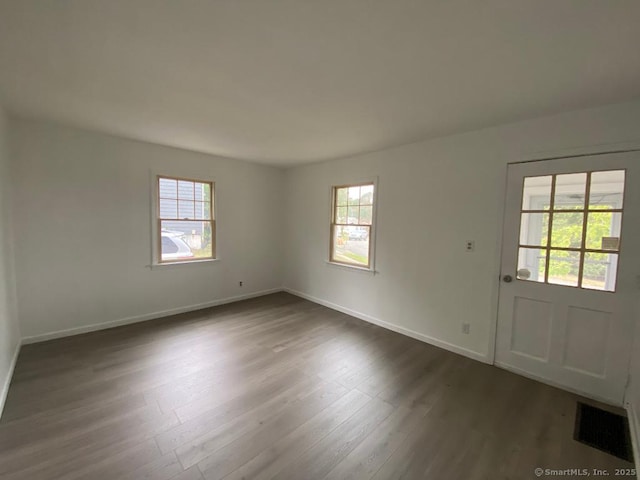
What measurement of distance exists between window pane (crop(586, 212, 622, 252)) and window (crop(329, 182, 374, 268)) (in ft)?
7.61

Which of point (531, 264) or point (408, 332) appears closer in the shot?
point (531, 264)

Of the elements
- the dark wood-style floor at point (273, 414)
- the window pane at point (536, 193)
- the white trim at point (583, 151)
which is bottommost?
the dark wood-style floor at point (273, 414)

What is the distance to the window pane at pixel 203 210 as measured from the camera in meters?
4.40

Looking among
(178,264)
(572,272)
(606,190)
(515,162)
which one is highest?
(515,162)

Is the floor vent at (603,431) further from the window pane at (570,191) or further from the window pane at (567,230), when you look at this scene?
the window pane at (570,191)

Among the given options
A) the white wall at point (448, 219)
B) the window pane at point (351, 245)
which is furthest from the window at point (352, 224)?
the white wall at point (448, 219)

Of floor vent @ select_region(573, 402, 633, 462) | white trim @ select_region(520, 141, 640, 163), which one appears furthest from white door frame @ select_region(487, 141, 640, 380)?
floor vent @ select_region(573, 402, 633, 462)

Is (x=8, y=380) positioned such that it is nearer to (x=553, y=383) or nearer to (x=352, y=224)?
(x=352, y=224)

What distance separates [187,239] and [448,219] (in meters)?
3.87

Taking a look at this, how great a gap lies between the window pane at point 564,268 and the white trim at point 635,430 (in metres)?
0.98

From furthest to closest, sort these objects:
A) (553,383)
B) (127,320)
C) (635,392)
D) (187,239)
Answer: (187,239)
(127,320)
(553,383)
(635,392)

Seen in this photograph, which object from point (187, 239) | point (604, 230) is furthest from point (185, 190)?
point (604, 230)

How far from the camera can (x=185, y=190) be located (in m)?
4.25

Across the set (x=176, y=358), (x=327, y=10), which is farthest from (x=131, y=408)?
(x=327, y=10)
